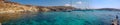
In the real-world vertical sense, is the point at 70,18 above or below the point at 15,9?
Result: below

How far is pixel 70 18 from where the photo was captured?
298 cm

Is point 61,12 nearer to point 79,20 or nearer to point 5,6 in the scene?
point 79,20

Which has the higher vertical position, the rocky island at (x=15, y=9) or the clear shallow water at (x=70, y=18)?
the rocky island at (x=15, y=9)

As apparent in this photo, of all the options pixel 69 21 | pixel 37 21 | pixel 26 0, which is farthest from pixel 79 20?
pixel 26 0

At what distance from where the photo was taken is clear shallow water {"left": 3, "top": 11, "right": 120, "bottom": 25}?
115 inches

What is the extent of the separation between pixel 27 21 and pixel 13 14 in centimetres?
21

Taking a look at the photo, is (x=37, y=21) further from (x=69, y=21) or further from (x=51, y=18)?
(x=69, y=21)

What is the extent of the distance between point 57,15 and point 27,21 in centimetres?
42

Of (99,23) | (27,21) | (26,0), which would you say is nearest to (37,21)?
(27,21)

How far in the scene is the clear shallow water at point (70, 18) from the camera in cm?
293

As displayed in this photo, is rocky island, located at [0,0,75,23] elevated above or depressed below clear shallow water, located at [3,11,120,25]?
above

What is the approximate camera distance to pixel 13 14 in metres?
3.01

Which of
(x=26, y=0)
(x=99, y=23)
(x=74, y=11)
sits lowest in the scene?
(x=99, y=23)

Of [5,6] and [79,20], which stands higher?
[5,6]
